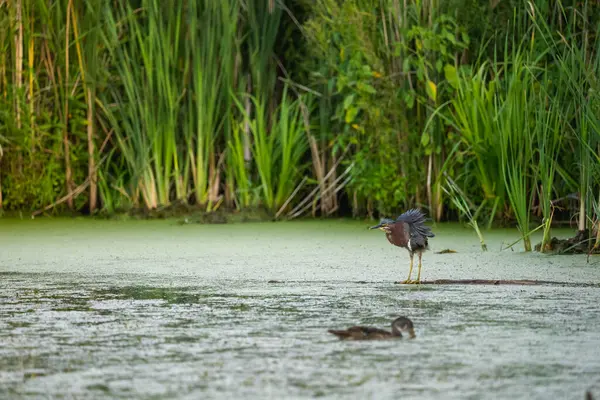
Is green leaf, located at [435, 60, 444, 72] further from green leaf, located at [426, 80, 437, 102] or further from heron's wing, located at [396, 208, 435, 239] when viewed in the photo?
heron's wing, located at [396, 208, 435, 239]

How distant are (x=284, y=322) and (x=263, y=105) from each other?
3864mm

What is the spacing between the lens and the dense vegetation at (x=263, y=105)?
604 centimetres

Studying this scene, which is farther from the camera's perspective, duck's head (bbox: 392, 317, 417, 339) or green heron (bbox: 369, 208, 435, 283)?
green heron (bbox: 369, 208, 435, 283)

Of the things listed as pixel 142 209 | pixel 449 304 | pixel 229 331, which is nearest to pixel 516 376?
pixel 229 331

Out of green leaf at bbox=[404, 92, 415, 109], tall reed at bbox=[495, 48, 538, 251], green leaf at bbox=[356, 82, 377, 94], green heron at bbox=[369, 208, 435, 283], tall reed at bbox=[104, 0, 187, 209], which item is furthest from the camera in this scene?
tall reed at bbox=[104, 0, 187, 209]

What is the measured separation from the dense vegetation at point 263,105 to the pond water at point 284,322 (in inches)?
41.9

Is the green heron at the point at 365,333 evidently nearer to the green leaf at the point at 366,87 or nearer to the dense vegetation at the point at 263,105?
the dense vegetation at the point at 263,105

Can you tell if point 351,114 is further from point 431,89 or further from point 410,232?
point 410,232

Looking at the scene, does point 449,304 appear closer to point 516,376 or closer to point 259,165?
point 516,376

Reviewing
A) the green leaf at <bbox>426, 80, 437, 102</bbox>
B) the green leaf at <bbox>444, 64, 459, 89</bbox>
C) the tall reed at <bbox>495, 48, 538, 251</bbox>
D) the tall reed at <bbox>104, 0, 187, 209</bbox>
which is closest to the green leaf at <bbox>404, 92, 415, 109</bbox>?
the green leaf at <bbox>426, 80, 437, 102</bbox>

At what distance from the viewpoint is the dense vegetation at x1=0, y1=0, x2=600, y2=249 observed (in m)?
6.04

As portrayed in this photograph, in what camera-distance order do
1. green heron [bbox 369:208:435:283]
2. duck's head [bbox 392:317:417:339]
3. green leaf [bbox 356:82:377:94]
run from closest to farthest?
duck's head [bbox 392:317:417:339] < green heron [bbox 369:208:435:283] < green leaf [bbox 356:82:377:94]

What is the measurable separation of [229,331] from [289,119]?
440cm

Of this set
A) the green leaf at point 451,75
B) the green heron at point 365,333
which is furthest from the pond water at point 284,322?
the green leaf at point 451,75
